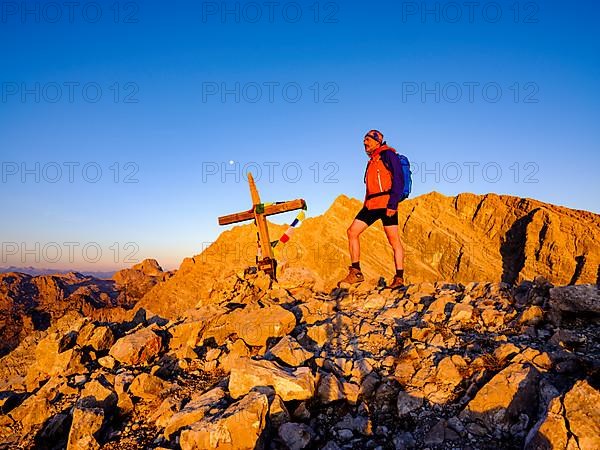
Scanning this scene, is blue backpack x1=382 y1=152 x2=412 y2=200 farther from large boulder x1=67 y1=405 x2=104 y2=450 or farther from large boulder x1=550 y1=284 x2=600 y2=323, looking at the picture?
large boulder x1=67 y1=405 x2=104 y2=450

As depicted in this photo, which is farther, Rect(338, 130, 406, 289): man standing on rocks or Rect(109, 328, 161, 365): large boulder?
Rect(338, 130, 406, 289): man standing on rocks

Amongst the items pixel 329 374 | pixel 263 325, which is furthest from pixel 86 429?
pixel 329 374

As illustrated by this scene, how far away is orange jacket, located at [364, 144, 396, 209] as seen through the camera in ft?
22.4

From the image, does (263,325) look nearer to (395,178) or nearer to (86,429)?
(86,429)

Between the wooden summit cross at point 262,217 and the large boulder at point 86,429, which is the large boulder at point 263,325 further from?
the wooden summit cross at point 262,217

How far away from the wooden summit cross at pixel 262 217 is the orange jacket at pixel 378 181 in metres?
2.57

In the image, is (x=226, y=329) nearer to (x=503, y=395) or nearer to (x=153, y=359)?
(x=153, y=359)

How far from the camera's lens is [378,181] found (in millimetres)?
6906

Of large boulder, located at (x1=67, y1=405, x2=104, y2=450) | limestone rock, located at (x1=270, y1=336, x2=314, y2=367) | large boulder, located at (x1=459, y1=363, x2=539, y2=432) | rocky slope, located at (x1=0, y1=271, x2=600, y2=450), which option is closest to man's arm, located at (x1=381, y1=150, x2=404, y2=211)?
rocky slope, located at (x1=0, y1=271, x2=600, y2=450)

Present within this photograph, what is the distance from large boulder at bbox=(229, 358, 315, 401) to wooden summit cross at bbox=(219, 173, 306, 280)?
5656 mm

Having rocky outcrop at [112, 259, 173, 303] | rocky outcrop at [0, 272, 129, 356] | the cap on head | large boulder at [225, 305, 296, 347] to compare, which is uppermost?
the cap on head

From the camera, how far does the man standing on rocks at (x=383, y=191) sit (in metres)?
6.70

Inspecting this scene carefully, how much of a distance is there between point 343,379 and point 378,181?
161 inches

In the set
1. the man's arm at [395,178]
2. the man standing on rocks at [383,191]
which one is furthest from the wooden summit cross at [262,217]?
the man's arm at [395,178]
